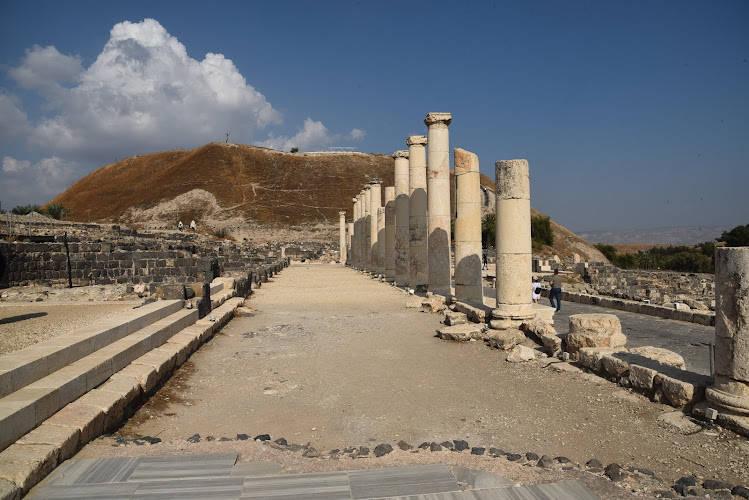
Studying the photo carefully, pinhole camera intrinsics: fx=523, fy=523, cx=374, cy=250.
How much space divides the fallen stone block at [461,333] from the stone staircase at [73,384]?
4.37 meters

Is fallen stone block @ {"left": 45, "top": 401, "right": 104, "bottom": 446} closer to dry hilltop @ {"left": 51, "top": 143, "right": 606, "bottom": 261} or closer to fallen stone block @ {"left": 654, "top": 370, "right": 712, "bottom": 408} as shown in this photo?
fallen stone block @ {"left": 654, "top": 370, "right": 712, "bottom": 408}

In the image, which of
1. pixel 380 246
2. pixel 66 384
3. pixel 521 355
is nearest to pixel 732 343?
pixel 521 355

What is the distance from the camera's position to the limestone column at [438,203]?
1555 centimetres

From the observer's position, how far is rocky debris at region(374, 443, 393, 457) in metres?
4.23

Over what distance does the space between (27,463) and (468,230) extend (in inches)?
452

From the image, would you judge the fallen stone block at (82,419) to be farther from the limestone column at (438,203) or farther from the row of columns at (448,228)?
the limestone column at (438,203)

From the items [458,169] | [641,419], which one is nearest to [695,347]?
[641,419]

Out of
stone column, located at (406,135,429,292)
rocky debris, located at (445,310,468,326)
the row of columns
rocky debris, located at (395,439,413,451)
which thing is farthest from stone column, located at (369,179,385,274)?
rocky debris, located at (395,439,413,451)

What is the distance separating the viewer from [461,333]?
30.9 feet

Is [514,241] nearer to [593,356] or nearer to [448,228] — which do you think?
[593,356]

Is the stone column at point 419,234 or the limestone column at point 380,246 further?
the limestone column at point 380,246

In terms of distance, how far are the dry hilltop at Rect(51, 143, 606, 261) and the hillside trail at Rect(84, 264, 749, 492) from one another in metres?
56.5

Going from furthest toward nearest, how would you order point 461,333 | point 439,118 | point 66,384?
1. point 439,118
2. point 461,333
3. point 66,384

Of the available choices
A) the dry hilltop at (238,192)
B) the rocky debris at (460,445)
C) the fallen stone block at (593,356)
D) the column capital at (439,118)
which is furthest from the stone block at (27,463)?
the dry hilltop at (238,192)
